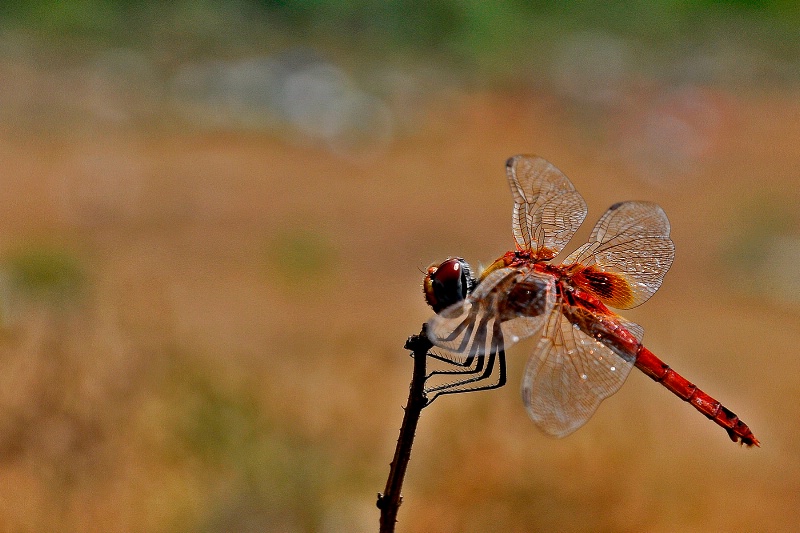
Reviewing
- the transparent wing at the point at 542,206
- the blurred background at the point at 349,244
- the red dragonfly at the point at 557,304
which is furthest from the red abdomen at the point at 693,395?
the blurred background at the point at 349,244

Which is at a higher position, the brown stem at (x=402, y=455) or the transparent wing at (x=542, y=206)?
the transparent wing at (x=542, y=206)

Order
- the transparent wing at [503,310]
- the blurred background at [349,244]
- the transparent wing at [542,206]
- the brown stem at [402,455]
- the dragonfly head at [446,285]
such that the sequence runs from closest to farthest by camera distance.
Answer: the brown stem at [402,455] < the transparent wing at [503,310] < the dragonfly head at [446,285] < the transparent wing at [542,206] < the blurred background at [349,244]

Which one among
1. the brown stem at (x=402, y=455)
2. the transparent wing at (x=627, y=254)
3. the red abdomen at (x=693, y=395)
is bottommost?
the brown stem at (x=402, y=455)

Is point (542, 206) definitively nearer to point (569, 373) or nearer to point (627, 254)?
point (627, 254)

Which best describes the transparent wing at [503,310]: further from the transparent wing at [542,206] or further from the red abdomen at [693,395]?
the red abdomen at [693,395]

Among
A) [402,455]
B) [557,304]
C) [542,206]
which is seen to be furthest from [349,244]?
[402,455]

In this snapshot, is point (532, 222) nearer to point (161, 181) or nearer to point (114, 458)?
point (114, 458)

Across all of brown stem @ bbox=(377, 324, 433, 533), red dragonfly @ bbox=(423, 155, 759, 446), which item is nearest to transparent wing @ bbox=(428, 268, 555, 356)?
red dragonfly @ bbox=(423, 155, 759, 446)
